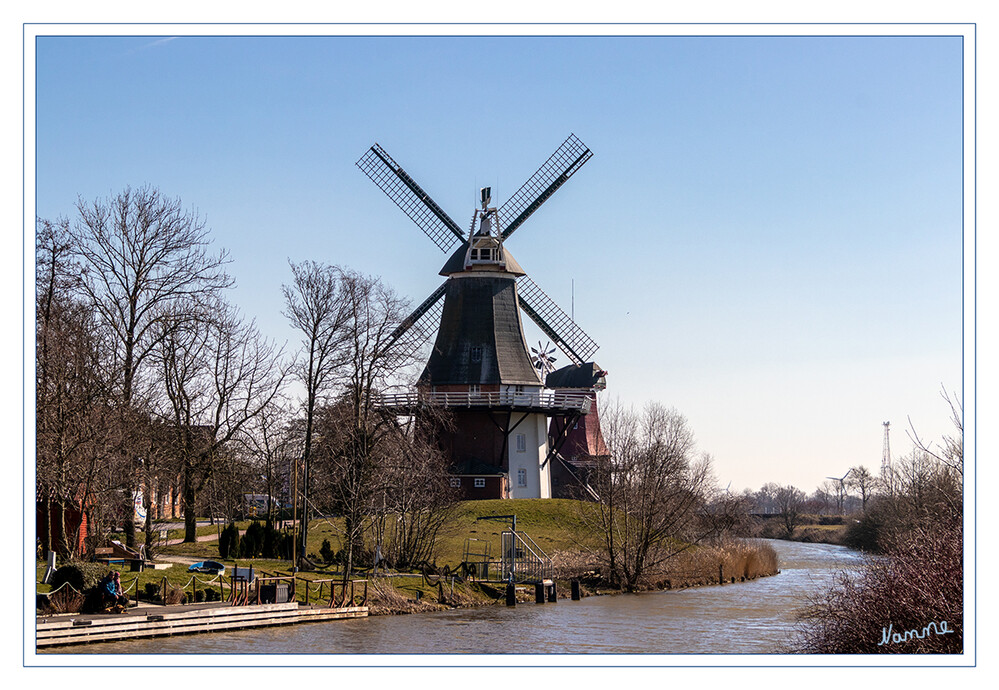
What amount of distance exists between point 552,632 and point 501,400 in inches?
785

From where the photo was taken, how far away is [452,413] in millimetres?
43688

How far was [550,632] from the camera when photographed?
2403 centimetres

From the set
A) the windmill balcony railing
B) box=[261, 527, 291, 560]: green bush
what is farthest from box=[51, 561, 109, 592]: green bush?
the windmill balcony railing

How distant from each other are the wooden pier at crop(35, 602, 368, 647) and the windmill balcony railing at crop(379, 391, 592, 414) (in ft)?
51.3

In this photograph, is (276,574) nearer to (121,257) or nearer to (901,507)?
(121,257)

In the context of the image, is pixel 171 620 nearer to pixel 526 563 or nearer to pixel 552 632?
pixel 552 632

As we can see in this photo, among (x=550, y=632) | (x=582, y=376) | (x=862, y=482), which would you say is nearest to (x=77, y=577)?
(x=550, y=632)

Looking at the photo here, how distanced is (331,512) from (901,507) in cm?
2013

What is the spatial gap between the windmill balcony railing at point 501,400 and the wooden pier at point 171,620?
51.3ft

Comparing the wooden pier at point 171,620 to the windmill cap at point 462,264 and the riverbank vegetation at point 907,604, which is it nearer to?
the riverbank vegetation at point 907,604

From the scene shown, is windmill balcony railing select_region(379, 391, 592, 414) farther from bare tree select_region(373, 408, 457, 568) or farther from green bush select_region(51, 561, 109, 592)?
green bush select_region(51, 561, 109, 592)

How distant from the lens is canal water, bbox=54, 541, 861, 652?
806 inches

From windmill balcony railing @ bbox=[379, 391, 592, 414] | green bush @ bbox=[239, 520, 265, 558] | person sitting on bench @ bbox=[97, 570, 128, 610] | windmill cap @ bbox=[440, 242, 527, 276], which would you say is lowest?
green bush @ bbox=[239, 520, 265, 558]
